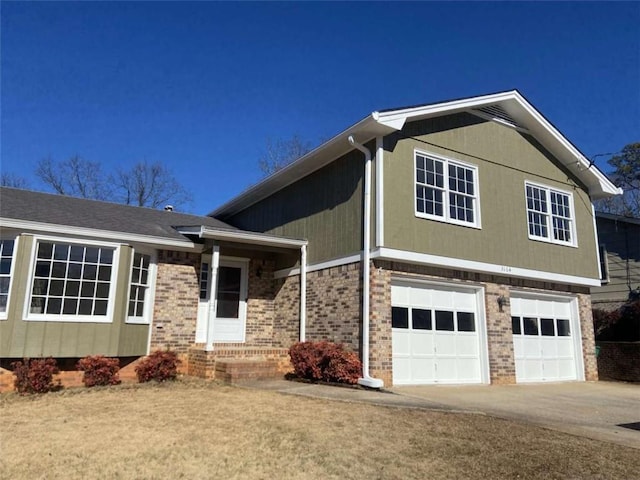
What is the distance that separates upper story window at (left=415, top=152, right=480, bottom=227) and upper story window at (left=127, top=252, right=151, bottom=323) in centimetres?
662

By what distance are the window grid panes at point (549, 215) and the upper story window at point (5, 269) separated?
501 inches

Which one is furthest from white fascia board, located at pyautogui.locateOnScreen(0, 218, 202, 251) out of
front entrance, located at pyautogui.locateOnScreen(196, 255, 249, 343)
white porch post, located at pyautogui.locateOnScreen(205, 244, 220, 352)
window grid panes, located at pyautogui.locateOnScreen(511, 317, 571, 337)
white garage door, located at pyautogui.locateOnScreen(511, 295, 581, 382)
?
white garage door, located at pyautogui.locateOnScreen(511, 295, 581, 382)

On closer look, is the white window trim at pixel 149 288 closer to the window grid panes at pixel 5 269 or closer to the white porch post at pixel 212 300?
the white porch post at pixel 212 300

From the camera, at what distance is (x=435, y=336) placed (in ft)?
38.6

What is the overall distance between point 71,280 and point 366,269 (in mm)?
6288

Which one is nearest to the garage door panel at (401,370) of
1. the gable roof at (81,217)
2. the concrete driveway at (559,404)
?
the concrete driveway at (559,404)

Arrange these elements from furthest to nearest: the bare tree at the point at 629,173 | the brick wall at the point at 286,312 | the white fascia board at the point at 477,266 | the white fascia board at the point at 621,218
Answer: the bare tree at the point at 629,173, the white fascia board at the point at 621,218, the brick wall at the point at 286,312, the white fascia board at the point at 477,266

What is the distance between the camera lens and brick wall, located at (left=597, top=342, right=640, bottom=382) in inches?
560

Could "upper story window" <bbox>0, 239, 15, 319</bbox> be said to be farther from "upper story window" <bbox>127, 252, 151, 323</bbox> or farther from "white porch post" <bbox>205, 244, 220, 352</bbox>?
"white porch post" <bbox>205, 244, 220, 352</bbox>

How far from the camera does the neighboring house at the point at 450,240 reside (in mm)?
11062

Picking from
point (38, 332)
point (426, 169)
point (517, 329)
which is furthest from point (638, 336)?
point (38, 332)

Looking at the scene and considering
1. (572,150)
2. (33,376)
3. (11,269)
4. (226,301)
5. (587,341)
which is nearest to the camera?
(33,376)

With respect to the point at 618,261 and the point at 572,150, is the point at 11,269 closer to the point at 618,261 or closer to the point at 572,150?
the point at 572,150

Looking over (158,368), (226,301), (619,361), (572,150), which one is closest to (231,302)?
(226,301)
